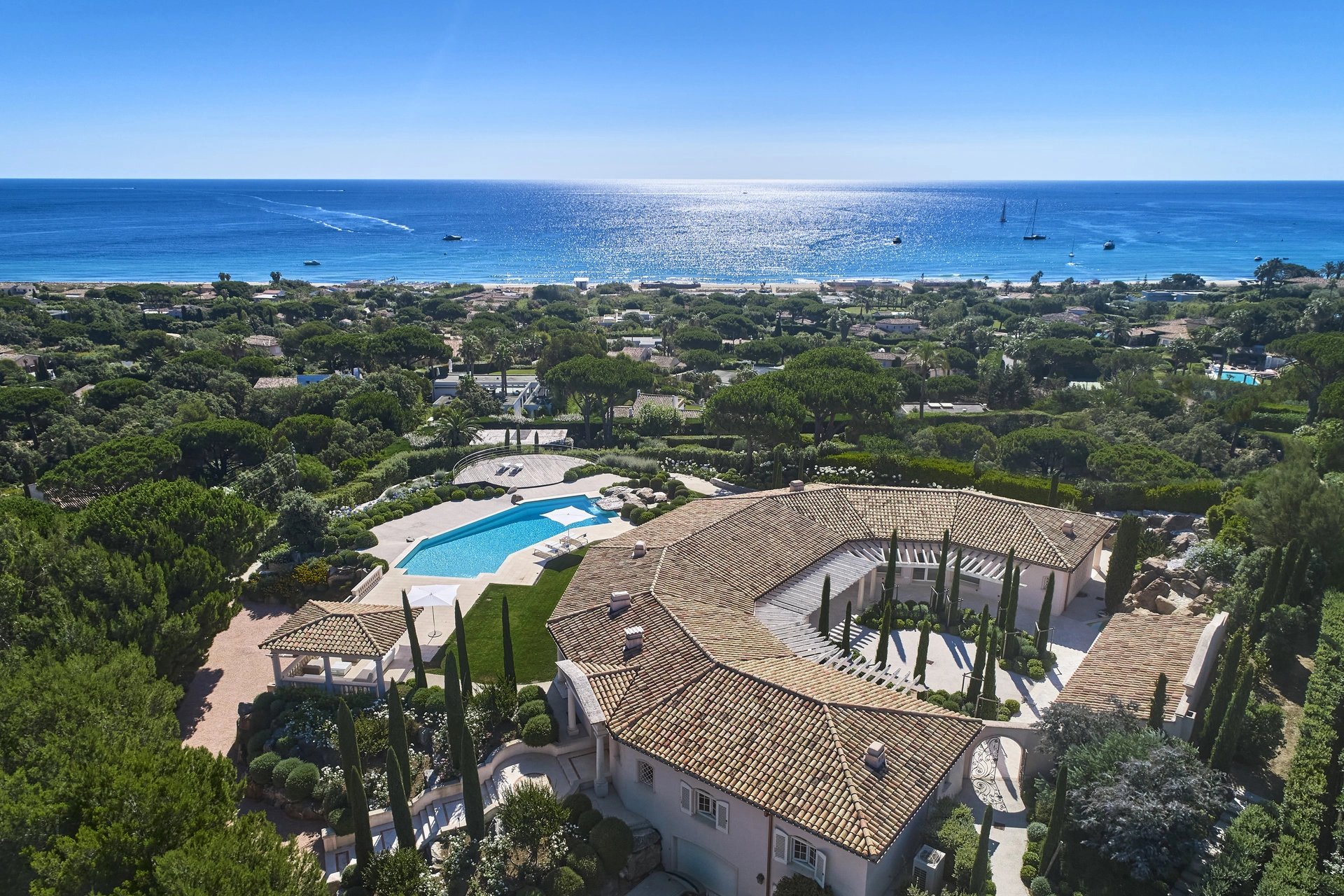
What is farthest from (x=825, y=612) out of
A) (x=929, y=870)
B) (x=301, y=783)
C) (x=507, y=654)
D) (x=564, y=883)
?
(x=301, y=783)

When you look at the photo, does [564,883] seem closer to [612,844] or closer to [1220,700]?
[612,844]

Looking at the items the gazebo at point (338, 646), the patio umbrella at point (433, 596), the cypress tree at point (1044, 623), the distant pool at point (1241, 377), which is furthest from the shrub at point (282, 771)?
the distant pool at point (1241, 377)

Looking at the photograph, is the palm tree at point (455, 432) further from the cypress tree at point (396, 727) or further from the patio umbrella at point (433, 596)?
the cypress tree at point (396, 727)

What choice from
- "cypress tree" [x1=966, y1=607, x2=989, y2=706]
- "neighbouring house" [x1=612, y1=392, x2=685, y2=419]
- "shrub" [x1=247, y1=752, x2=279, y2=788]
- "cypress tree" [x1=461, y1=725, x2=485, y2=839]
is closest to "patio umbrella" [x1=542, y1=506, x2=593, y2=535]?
"shrub" [x1=247, y1=752, x2=279, y2=788]

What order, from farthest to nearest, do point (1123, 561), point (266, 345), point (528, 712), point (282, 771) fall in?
1. point (266, 345)
2. point (1123, 561)
3. point (528, 712)
4. point (282, 771)

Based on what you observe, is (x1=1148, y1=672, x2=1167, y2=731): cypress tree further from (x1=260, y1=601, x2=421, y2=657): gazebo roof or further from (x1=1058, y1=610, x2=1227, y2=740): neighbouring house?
(x1=260, y1=601, x2=421, y2=657): gazebo roof

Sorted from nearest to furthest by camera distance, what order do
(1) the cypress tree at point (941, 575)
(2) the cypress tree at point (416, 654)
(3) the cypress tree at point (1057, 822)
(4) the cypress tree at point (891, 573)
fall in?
(3) the cypress tree at point (1057, 822) < (2) the cypress tree at point (416, 654) < (4) the cypress tree at point (891, 573) < (1) the cypress tree at point (941, 575)
